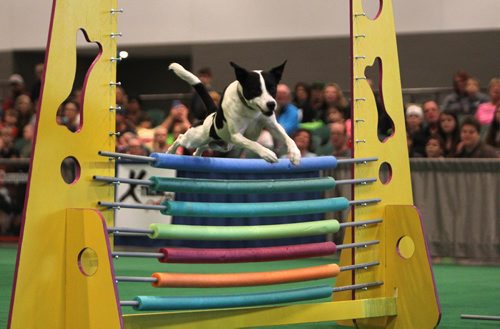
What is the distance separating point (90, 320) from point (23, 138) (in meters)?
8.48

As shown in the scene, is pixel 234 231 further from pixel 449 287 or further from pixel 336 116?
pixel 336 116

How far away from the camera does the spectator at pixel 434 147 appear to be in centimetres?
1071

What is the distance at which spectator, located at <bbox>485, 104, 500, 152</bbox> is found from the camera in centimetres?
1045

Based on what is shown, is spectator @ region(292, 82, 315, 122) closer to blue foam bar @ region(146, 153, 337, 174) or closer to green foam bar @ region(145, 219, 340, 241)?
green foam bar @ region(145, 219, 340, 241)

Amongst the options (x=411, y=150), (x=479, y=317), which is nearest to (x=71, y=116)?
(x=411, y=150)

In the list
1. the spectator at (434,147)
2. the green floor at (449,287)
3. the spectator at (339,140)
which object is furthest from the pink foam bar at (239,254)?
the spectator at (434,147)

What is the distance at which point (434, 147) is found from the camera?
10.7 metres

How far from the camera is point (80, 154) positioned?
17.5ft

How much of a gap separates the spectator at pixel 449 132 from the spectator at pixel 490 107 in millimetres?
424

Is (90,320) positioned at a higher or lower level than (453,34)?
lower

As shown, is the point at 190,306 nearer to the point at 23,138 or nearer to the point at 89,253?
the point at 89,253

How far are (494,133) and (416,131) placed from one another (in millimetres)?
806

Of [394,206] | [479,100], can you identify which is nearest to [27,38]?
[479,100]

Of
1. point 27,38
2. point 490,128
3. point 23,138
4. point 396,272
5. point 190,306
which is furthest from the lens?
point 27,38
